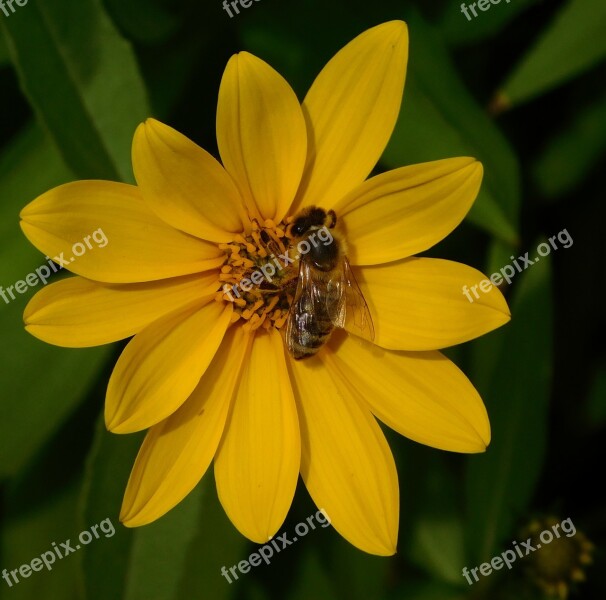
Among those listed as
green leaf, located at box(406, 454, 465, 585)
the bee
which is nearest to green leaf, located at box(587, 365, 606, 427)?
green leaf, located at box(406, 454, 465, 585)

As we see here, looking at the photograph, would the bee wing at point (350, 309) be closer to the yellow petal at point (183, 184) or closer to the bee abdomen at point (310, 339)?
the bee abdomen at point (310, 339)

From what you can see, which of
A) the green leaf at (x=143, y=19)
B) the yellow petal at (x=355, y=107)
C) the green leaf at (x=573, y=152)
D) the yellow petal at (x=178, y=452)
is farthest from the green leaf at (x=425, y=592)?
the green leaf at (x=143, y=19)

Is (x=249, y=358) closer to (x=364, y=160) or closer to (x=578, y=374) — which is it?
(x=364, y=160)

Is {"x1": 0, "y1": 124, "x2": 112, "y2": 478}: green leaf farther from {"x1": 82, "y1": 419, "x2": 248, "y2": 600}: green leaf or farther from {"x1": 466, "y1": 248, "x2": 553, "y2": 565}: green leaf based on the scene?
{"x1": 466, "y1": 248, "x2": 553, "y2": 565}: green leaf

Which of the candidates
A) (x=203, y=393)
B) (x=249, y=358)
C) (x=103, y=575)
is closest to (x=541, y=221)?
(x=249, y=358)

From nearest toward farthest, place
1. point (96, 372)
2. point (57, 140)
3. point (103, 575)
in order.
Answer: point (57, 140) → point (103, 575) → point (96, 372)

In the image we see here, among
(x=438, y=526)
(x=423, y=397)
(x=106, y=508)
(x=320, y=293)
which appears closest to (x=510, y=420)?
(x=438, y=526)

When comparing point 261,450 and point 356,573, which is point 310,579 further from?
point 261,450
